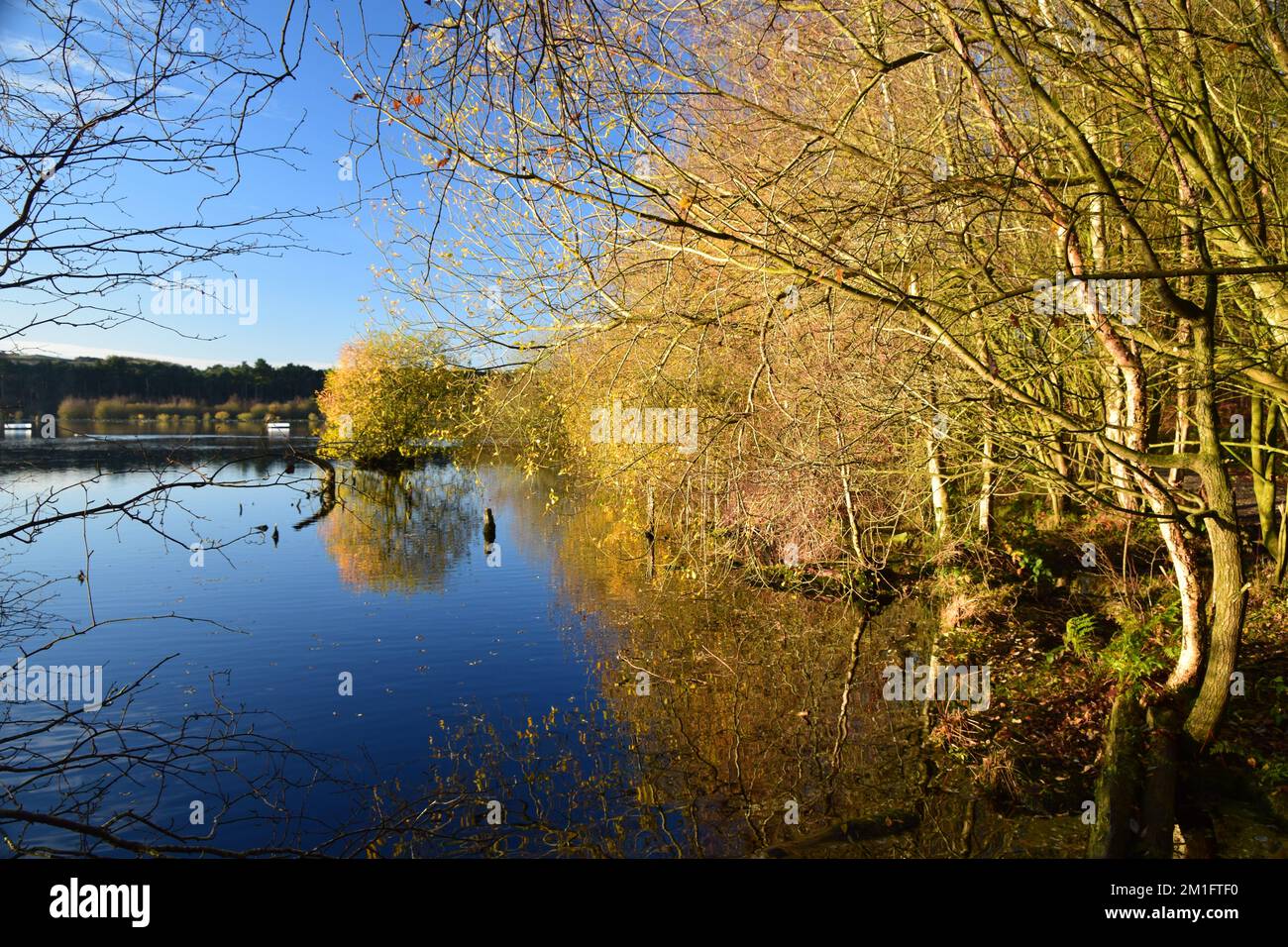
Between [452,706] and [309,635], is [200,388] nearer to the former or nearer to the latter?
[309,635]

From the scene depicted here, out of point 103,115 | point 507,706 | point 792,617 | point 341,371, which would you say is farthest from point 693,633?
point 341,371

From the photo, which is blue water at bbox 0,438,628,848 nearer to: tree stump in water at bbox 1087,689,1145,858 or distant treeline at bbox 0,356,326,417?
tree stump in water at bbox 1087,689,1145,858

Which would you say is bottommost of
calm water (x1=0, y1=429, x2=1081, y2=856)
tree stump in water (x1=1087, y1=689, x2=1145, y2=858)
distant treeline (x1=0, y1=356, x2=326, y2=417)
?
calm water (x1=0, y1=429, x2=1081, y2=856)

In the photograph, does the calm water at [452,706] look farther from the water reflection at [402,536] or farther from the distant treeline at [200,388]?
the distant treeline at [200,388]

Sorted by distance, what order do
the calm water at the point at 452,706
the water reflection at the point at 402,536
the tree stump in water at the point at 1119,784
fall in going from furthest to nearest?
the water reflection at the point at 402,536
the calm water at the point at 452,706
the tree stump in water at the point at 1119,784

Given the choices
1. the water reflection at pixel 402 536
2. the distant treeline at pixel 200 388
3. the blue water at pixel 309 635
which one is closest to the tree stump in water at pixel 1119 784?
the blue water at pixel 309 635

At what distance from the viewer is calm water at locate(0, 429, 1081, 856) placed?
585cm

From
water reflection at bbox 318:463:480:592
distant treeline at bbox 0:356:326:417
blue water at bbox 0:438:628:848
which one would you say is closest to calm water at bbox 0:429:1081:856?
blue water at bbox 0:438:628:848

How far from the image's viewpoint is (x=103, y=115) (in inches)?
115

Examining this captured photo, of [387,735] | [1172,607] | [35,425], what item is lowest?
[387,735]

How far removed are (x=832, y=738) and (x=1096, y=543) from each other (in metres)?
7.30

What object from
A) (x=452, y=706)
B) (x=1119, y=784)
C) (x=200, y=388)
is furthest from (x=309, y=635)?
(x=200, y=388)

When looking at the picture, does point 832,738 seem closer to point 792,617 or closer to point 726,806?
point 726,806

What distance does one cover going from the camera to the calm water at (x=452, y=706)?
5.85 metres
